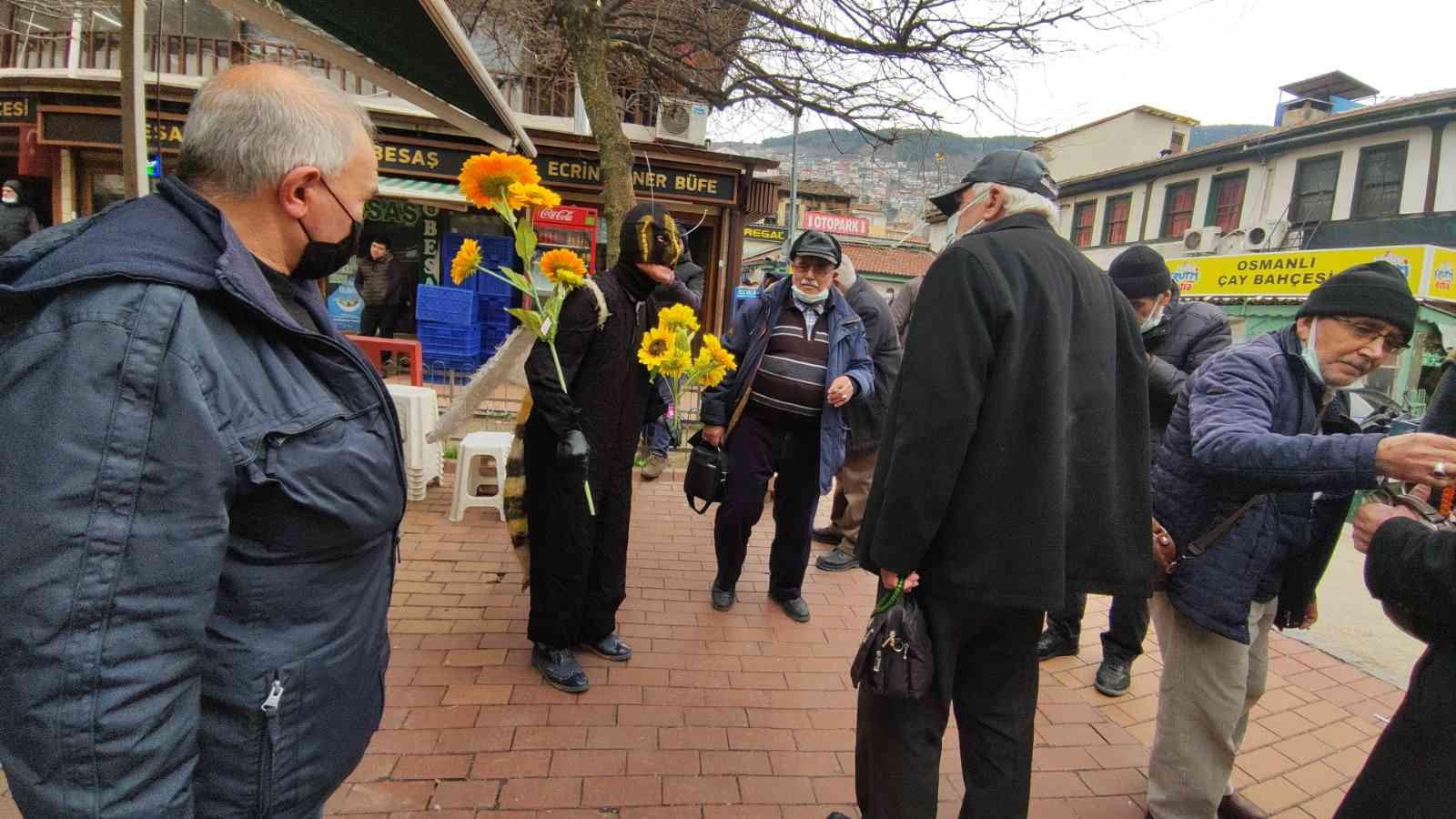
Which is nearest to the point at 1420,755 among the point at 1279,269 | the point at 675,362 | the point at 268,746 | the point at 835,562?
the point at 268,746

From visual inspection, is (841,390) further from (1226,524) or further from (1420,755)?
(1420,755)

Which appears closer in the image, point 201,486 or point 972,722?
point 201,486

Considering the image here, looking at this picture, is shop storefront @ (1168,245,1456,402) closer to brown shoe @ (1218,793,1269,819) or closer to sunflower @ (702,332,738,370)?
brown shoe @ (1218,793,1269,819)

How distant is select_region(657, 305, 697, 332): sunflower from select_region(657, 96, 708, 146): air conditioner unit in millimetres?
9361

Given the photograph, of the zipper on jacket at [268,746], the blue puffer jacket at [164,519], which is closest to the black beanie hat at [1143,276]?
the blue puffer jacket at [164,519]

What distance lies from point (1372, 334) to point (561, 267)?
2.65m

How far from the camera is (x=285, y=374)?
1229mm

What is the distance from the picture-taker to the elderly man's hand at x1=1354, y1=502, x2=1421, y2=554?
149cm

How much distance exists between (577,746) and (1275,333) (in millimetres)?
2790

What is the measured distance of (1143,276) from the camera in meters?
3.30

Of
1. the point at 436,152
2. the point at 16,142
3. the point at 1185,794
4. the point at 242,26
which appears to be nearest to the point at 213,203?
the point at 1185,794

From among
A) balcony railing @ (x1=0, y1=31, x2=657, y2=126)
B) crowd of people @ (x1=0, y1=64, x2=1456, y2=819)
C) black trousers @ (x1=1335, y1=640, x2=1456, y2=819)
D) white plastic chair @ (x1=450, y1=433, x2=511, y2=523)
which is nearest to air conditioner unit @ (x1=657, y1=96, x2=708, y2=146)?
balcony railing @ (x1=0, y1=31, x2=657, y2=126)

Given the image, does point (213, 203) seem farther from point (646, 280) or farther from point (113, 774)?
point (646, 280)

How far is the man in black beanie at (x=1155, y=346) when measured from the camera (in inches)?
130
